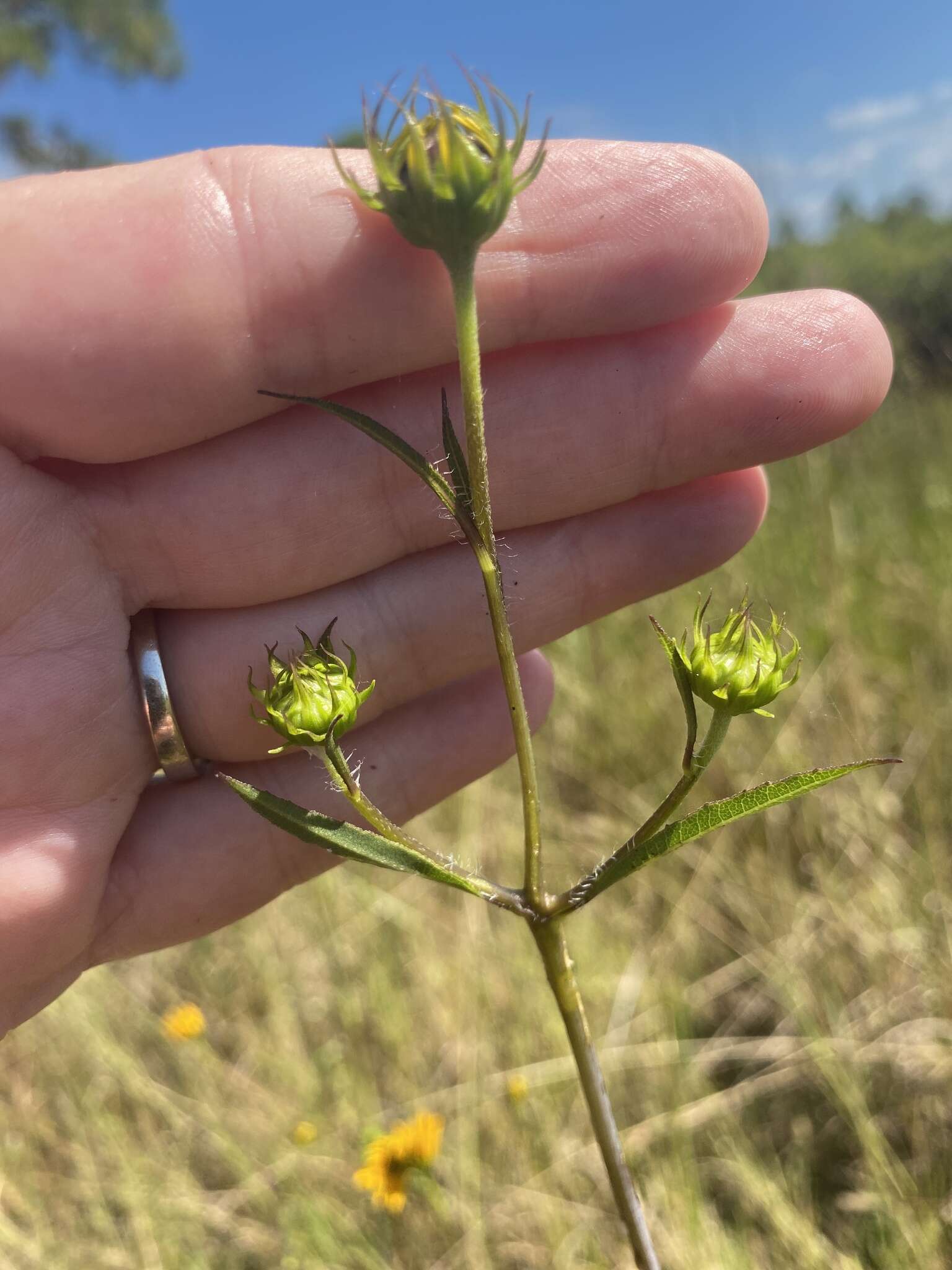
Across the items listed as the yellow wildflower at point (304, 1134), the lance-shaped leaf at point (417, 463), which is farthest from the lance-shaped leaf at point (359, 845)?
the yellow wildflower at point (304, 1134)

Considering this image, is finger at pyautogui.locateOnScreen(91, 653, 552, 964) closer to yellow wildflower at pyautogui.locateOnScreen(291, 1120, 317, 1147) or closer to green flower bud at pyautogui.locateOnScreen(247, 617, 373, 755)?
yellow wildflower at pyautogui.locateOnScreen(291, 1120, 317, 1147)

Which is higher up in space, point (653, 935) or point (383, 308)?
point (383, 308)

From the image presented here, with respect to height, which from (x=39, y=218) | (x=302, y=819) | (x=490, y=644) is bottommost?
(x=302, y=819)

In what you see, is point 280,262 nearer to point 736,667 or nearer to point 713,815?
point 736,667

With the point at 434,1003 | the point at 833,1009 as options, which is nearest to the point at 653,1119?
the point at 833,1009

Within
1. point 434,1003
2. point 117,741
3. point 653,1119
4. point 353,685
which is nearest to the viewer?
point 353,685

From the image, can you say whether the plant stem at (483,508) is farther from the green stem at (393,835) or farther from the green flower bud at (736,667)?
the green flower bud at (736,667)

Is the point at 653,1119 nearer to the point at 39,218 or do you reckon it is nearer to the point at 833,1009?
the point at 833,1009
